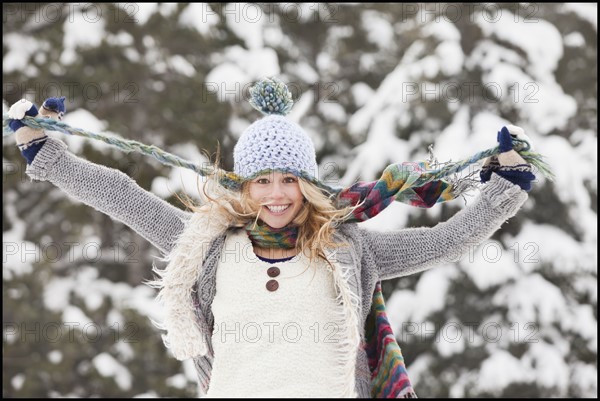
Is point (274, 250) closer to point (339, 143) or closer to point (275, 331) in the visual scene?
point (275, 331)

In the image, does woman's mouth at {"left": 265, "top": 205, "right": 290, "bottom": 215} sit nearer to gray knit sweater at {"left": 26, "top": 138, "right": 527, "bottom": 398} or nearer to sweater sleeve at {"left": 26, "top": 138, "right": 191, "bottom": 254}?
gray knit sweater at {"left": 26, "top": 138, "right": 527, "bottom": 398}

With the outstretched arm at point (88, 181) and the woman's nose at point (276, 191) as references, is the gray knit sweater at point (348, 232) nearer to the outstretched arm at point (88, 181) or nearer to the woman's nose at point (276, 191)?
the outstretched arm at point (88, 181)

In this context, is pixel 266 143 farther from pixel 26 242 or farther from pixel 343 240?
pixel 26 242

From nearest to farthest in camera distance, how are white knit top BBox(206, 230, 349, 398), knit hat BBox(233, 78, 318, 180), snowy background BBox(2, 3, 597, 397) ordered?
white knit top BBox(206, 230, 349, 398) → knit hat BBox(233, 78, 318, 180) → snowy background BBox(2, 3, 597, 397)

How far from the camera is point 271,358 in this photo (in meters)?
2.28

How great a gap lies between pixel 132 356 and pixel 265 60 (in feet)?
7.94

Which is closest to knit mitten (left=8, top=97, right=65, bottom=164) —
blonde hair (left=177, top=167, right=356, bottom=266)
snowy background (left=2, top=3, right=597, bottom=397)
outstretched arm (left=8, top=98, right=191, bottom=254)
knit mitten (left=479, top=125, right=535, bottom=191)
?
outstretched arm (left=8, top=98, right=191, bottom=254)

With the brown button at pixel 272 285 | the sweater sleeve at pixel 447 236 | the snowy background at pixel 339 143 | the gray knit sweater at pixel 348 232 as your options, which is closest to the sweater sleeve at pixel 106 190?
the gray knit sweater at pixel 348 232

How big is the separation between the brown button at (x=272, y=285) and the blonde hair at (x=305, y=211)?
0.12 m

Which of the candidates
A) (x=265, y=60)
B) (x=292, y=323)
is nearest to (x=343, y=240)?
(x=292, y=323)

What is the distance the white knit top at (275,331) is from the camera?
7.43 ft

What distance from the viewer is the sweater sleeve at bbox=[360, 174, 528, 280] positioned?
2.36 metres

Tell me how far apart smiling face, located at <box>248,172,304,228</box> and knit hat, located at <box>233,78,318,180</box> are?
1.2 inches

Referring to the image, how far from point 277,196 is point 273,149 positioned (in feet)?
0.42
